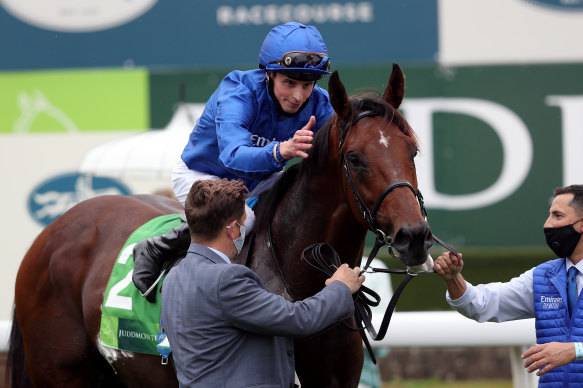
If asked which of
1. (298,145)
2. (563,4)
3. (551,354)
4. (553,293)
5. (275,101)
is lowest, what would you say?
(551,354)

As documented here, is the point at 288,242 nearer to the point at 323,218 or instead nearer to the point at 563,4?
the point at 323,218

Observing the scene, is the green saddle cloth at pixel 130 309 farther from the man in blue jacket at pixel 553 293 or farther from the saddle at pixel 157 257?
the man in blue jacket at pixel 553 293

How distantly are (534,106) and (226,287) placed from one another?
5.10 meters

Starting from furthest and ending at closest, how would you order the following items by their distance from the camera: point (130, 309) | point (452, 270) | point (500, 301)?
point (130, 309) < point (500, 301) < point (452, 270)

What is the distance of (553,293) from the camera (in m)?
3.22

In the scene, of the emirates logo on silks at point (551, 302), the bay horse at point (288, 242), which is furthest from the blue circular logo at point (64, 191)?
the emirates logo on silks at point (551, 302)

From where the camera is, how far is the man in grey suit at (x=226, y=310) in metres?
2.72

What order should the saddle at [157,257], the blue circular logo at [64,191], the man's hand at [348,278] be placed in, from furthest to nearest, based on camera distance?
the blue circular logo at [64,191] < the saddle at [157,257] < the man's hand at [348,278]

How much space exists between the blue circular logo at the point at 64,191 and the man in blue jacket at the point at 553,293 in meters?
4.68

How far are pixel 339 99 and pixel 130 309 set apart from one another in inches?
57.3

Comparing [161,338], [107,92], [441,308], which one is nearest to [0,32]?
[107,92]

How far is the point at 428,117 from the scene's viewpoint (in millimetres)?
7207

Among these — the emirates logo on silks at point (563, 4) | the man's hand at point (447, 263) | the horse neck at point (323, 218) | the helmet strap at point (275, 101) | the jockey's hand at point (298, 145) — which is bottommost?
the man's hand at point (447, 263)

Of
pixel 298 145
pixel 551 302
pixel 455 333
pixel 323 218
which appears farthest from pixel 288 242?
pixel 455 333
